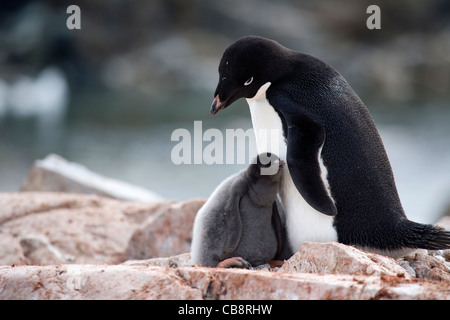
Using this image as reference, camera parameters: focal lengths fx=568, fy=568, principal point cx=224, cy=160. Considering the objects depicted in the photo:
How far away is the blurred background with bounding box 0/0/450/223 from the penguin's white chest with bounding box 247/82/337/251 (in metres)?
9.62

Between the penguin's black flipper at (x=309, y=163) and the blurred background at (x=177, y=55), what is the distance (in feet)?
32.2

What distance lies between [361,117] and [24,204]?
7.64ft

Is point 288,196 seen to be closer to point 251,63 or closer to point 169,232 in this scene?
point 251,63

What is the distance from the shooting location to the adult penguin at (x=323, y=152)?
1900 millimetres

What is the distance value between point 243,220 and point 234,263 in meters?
0.19

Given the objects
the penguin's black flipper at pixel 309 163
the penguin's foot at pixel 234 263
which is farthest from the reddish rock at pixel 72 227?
the penguin's black flipper at pixel 309 163

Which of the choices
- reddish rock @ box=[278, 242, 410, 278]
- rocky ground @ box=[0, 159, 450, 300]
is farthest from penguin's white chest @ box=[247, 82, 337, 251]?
reddish rock @ box=[278, 242, 410, 278]

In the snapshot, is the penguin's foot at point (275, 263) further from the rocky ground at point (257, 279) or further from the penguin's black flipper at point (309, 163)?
the penguin's black flipper at point (309, 163)

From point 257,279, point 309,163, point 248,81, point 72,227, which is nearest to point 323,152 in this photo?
point 309,163

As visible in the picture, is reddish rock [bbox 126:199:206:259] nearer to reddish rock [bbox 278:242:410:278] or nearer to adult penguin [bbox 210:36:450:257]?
adult penguin [bbox 210:36:450:257]

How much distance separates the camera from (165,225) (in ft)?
10.0

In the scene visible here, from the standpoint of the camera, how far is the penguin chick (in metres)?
1.98

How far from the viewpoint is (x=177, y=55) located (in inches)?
592
